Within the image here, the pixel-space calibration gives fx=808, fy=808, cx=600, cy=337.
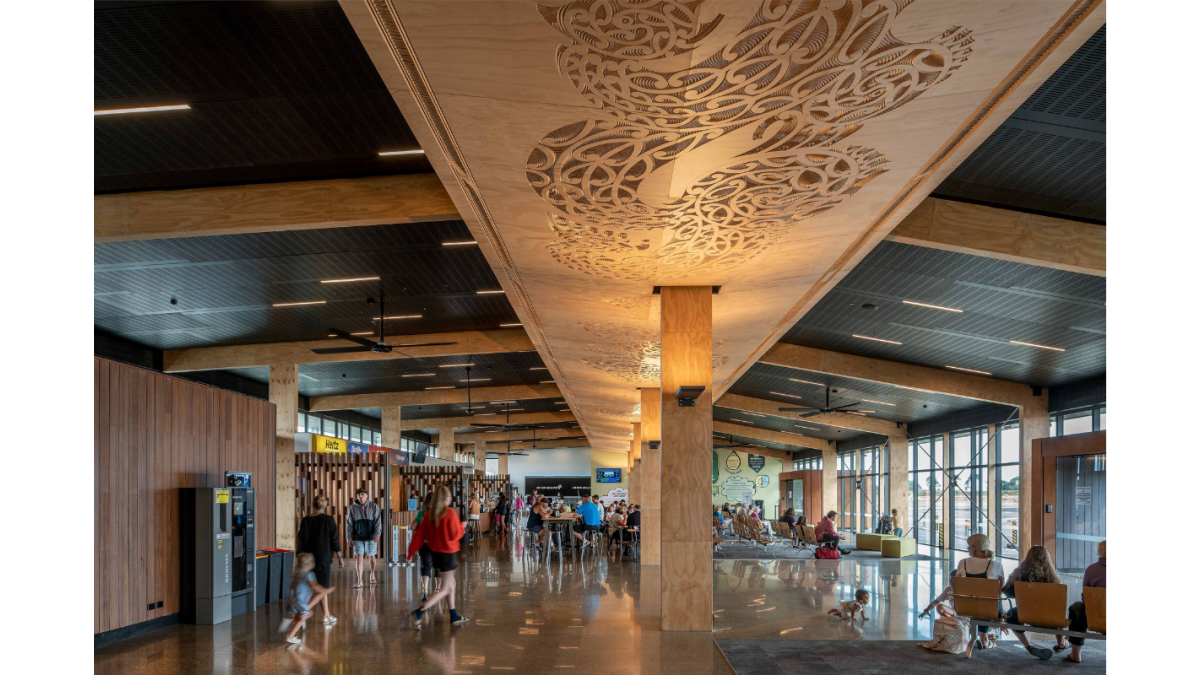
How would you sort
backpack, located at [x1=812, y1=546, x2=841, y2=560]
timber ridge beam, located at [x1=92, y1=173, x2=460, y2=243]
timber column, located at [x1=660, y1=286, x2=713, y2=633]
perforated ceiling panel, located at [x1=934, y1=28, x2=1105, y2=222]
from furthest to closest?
backpack, located at [x1=812, y1=546, x2=841, y2=560], timber ridge beam, located at [x1=92, y1=173, x2=460, y2=243], timber column, located at [x1=660, y1=286, x2=713, y2=633], perforated ceiling panel, located at [x1=934, y1=28, x2=1105, y2=222]

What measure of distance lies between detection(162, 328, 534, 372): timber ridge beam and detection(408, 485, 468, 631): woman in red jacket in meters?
7.56

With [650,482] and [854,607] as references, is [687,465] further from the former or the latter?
[650,482]

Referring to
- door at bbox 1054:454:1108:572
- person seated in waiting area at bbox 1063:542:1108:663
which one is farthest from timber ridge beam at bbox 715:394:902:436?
person seated in waiting area at bbox 1063:542:1108:663

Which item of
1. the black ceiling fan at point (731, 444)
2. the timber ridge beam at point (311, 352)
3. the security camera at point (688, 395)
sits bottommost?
the black ceiling fan at point (731, 444)

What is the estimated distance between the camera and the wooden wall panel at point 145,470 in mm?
8094

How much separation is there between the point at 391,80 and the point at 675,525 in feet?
18.7

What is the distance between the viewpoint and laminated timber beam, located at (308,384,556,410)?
25125 mm

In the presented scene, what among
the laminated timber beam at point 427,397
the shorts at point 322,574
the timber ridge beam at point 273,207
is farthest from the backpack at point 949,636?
the laminated timber beam at point 427,397

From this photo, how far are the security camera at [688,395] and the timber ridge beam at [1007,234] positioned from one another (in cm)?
292

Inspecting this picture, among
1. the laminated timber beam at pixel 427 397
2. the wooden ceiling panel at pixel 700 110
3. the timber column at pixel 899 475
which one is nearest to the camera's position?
the wooden ceiling panel at pixel 700 110

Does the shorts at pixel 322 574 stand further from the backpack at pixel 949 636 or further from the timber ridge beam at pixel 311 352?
the timber ridge beam at pixel 311 352

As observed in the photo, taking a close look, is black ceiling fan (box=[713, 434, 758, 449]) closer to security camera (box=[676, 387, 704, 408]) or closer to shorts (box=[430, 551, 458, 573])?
shorts (box=[430, 551, 458, 573])

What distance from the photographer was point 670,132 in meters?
5.09
